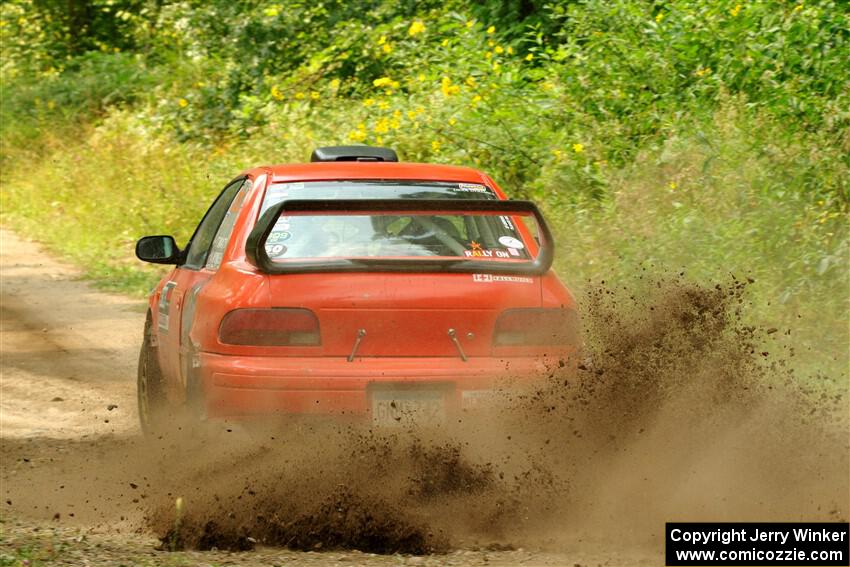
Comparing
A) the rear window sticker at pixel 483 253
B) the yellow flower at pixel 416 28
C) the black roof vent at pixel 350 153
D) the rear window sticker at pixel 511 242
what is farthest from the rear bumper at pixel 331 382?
the yellow flower at pixel 416 28

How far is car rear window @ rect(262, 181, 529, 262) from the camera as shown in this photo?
6.08 meters

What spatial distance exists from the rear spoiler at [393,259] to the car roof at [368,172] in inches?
28.4

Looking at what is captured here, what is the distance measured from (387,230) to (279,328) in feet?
2.75

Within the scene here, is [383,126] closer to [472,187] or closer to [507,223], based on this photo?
[472,187]

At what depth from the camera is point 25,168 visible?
23.1 m

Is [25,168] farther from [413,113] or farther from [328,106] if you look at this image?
[413,113]

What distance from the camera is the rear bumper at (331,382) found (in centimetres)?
555

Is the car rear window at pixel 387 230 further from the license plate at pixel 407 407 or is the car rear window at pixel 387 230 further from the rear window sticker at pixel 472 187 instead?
the license plate at pixel 407 407

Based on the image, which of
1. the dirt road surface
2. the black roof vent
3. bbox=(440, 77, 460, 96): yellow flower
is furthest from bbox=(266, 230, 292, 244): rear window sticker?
bbox=(440, 77, 460, 96): yellow flower

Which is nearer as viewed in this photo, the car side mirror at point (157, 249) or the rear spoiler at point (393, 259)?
the rear spoiler at point (393, 259)

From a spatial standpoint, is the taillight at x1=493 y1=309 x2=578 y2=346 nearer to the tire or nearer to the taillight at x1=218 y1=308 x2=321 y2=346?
the taillight at x1=218 y1=308 x2=321 y2=346

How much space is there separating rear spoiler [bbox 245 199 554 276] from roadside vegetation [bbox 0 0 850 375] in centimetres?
202

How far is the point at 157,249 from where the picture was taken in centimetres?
732

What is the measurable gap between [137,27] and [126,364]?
21183 mm
